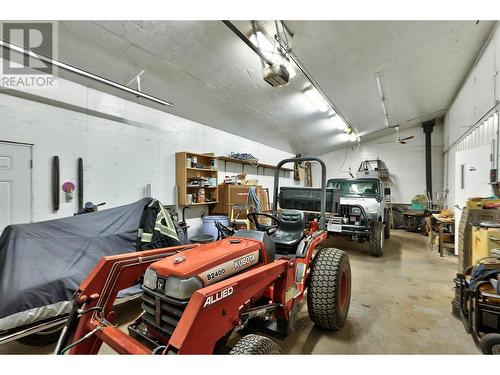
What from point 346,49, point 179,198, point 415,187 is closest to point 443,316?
point 346,49

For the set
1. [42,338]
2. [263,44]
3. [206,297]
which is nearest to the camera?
[206,297]

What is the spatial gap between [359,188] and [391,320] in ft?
11.4

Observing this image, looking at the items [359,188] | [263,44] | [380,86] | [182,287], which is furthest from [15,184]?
[380,86]

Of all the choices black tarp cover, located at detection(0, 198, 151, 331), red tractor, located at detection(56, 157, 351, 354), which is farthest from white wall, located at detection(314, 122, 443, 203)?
black tarp cover, located at detection(0, 198, 151, 331)

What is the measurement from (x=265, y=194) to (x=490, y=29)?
5.15 m

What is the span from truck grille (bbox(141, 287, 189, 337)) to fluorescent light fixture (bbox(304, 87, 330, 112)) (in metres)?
4.24

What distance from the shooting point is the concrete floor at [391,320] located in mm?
1838

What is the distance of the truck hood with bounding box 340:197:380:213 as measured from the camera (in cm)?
455

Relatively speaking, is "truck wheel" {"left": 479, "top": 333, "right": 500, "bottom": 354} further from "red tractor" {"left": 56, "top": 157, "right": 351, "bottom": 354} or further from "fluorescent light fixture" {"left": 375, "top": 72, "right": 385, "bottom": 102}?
"fluorescent light fixture" {"left": 375, "top": 72, "right": 385, "bottom": 102}

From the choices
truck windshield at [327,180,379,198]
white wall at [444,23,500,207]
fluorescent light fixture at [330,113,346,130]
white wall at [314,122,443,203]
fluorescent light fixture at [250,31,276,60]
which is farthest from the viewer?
white wall at [314,122,443,203]

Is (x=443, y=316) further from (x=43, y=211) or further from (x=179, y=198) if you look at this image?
(x=43, y=211)

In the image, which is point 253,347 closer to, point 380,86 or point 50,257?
point 50,257

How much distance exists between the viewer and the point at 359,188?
5.27 m

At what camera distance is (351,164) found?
9750mm
